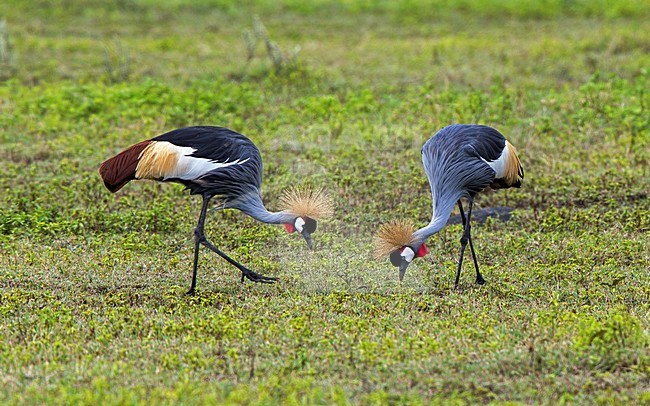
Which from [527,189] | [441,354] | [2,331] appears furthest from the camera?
[527,189]

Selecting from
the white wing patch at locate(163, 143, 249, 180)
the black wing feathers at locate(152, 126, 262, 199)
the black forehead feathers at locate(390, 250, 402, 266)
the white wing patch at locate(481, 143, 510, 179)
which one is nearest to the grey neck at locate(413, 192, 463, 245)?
the black forehead feathers at locate(390, 250, 402, 266)

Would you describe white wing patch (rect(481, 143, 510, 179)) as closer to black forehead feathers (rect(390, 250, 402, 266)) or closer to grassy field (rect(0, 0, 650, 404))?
grassy field (rect(0, 0, 650, 404))

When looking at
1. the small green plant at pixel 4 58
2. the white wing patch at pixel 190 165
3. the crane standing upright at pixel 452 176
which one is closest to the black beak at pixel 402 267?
the crane standing upright at pixel 452 176

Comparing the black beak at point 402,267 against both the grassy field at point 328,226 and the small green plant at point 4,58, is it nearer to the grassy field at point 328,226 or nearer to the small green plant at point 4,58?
the grassy field at point 328,226

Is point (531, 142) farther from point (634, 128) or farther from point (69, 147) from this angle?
point (69, 147)

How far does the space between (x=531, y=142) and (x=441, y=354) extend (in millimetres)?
4987

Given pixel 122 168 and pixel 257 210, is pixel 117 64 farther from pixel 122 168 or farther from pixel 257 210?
pixel 257 210

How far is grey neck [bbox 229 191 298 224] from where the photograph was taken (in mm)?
6621

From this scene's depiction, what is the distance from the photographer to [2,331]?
5.48 meters

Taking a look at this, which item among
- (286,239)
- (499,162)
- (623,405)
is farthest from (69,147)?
(623,405)

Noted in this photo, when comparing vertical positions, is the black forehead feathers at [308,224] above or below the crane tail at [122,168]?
below

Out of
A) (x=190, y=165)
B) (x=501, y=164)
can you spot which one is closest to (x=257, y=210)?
(x=190, y=165)

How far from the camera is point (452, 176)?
21.5 ft

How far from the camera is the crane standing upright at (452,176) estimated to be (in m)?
6.30
